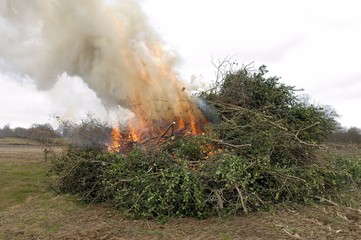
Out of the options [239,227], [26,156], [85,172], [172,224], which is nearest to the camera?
[239,227]

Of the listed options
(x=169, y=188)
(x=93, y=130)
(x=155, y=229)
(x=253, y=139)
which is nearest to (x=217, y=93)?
(x=253, y=139)

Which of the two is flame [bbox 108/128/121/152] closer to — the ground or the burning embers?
the burning embers

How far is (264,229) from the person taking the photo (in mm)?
5699

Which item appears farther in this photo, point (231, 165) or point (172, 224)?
point (231, 165)

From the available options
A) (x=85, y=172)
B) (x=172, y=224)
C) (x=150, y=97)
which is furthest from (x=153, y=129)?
(x=172, y=224)

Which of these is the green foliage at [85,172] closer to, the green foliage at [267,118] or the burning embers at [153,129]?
the burning embers at [153,129]

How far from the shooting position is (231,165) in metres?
6.94

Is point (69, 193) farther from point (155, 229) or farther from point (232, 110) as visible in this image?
point (232, 110)

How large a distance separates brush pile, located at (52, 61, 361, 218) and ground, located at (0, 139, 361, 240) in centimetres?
31

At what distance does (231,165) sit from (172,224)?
5.46 ft

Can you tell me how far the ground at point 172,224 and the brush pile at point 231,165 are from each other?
1.00 feet

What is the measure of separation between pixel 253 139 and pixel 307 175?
1.41 metres

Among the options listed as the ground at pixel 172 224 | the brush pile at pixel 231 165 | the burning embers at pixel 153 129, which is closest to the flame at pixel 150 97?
the burning embers at pixel 153 129

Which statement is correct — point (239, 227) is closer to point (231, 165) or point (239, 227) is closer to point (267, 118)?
point (231, 165)
